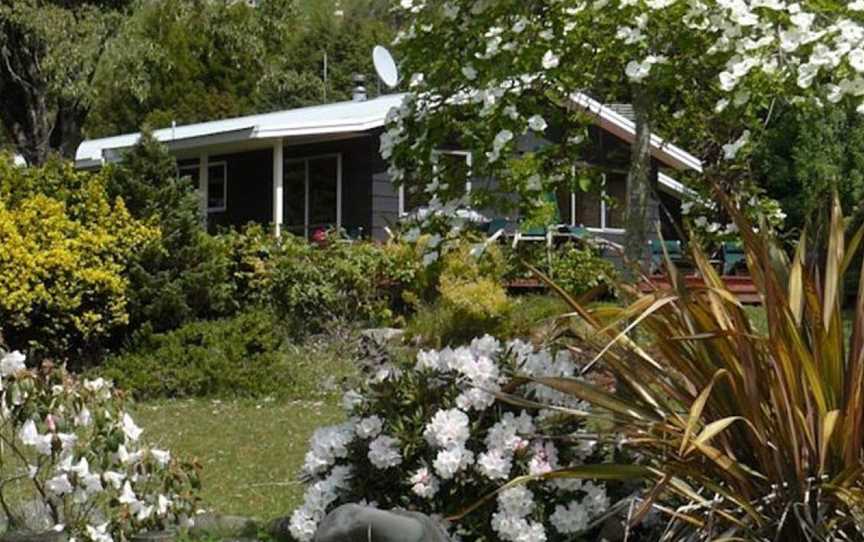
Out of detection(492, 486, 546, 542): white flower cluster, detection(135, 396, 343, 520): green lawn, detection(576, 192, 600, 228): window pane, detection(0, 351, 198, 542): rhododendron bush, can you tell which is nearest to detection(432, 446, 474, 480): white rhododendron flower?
detection(492, 486, 546, 542): white flower cluster

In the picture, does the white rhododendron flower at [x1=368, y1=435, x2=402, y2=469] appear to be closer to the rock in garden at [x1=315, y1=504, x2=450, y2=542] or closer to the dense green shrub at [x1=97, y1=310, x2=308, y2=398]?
the rock in garden at [x1=315, y1=504, x2=450, y2=542]

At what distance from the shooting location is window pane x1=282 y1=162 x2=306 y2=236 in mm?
21625

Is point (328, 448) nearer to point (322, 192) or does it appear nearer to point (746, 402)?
point (746, 402)

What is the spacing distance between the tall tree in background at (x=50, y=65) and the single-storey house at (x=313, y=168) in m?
0.97

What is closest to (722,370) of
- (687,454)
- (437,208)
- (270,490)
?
(687,454)

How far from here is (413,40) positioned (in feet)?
21.7

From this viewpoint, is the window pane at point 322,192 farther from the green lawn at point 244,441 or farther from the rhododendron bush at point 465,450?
the rhododendron bush at point 465,450

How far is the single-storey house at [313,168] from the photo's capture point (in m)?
19.5

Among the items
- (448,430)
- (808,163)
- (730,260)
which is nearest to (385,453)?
(448,430)

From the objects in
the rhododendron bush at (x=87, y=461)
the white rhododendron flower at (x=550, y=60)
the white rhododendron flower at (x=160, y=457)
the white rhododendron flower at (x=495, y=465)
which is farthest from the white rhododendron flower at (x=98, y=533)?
the white rhododendron flower at (x=550, y=60)

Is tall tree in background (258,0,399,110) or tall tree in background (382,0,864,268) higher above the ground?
tall tree in background (258,0,399,110)

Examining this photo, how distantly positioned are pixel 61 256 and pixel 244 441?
428cm

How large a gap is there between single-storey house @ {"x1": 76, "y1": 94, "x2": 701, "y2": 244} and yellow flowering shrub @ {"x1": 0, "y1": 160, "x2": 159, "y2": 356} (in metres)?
5.21

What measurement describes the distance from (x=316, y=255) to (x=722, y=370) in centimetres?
1144
